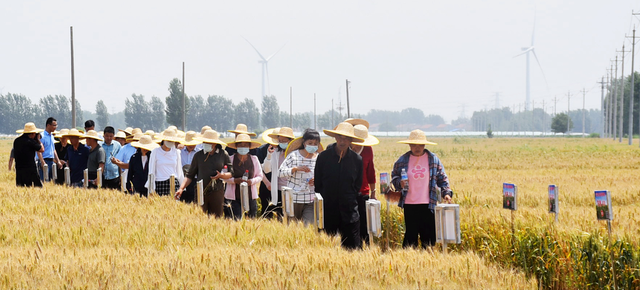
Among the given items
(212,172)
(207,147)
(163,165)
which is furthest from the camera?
(163,165)

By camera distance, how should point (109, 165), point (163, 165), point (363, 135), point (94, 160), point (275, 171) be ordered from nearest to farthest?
1. point (363, 135)
2. point (275, 171)
3. point (163, 165)
4. point (94, 160)
5. point (109, 165)

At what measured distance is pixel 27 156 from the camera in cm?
1367

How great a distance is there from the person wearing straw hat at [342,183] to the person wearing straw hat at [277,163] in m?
2.36

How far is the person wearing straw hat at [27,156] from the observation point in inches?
534

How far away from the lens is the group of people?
28.6ft

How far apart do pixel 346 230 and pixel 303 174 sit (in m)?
1.07

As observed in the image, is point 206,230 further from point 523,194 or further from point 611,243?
point 523,194

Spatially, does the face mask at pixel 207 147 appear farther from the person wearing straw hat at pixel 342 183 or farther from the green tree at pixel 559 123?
the green tree at pixel 559 123

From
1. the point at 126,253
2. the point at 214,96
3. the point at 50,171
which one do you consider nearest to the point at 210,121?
the point at 214,96

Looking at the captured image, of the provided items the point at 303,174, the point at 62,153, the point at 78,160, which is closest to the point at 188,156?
the point at 78,160

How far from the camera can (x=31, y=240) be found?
290 inches

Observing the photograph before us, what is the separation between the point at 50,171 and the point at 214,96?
162 m

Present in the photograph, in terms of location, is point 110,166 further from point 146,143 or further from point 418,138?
point 418,138

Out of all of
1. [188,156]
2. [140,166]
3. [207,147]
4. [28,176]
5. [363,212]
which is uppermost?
[207,147]
